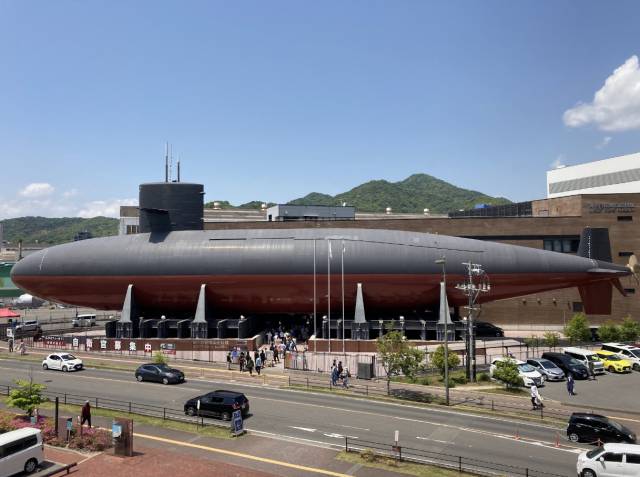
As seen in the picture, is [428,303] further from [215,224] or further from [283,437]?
[215,224]

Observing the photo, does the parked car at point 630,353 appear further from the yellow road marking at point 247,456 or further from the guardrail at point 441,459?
the yellow road marking at point 247,456

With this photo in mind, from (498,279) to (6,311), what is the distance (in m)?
69.4

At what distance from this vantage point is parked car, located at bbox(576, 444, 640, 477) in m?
17.4

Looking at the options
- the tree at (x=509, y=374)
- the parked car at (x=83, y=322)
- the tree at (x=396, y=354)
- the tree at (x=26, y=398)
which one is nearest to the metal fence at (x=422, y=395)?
the tree at (x=396, y=354)

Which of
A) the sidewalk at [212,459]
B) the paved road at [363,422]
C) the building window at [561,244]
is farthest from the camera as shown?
the building window at [561,244]

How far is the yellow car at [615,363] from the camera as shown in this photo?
130ft

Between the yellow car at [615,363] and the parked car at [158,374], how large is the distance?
114 ft

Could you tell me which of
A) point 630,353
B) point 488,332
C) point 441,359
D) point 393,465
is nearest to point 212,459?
point 393,465

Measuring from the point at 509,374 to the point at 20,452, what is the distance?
28.4 meters

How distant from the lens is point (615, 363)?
40.0 meters

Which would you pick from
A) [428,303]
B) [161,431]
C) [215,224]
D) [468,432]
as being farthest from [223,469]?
[215,224]

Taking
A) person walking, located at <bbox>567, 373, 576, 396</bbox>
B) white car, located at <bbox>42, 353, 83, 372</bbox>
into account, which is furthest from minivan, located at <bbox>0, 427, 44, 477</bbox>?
person walking, located at <bbox>567, 373, 576, 396</bbox>

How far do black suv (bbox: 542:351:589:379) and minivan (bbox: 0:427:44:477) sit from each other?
3620cm

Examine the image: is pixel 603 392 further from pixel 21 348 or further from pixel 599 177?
pixel 599 177
